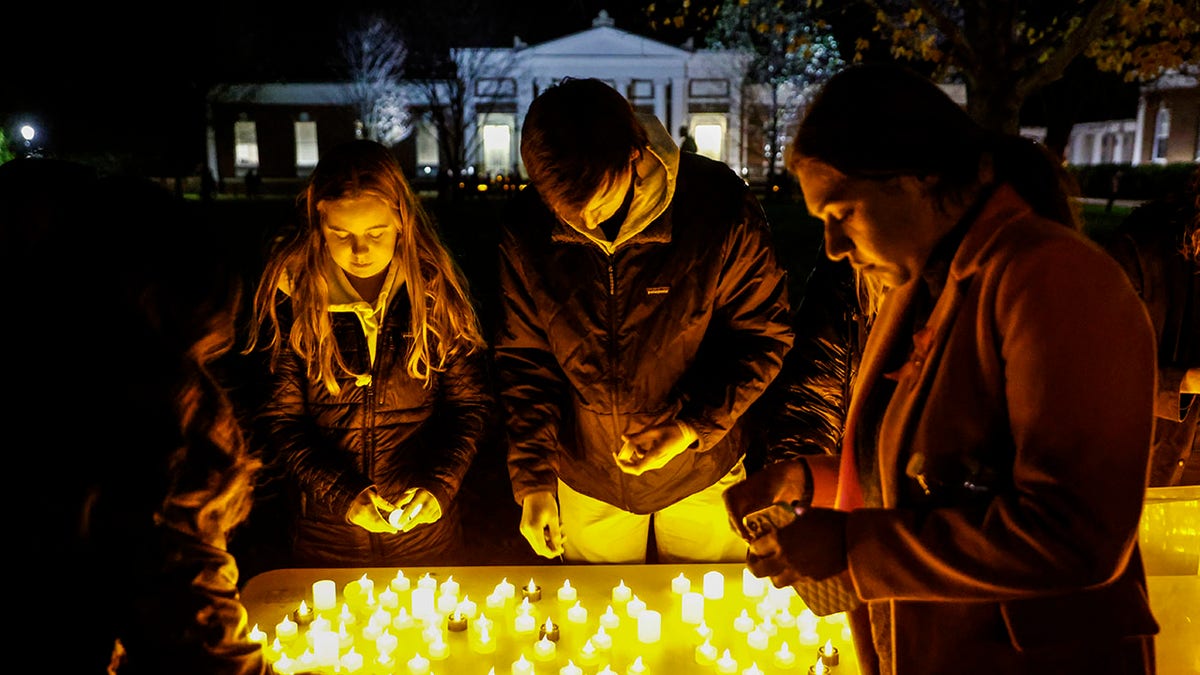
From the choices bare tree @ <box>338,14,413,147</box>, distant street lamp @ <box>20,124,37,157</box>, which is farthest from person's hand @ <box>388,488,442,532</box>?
bare tree @ <box>338,14,413,147</box>

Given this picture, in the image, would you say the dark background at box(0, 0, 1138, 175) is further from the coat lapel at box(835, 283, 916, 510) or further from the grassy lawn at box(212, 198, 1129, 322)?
the coat lapel at box(835, 283, 916, 510)

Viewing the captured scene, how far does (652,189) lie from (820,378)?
2.91ft

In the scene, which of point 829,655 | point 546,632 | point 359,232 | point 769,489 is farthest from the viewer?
point 359,232

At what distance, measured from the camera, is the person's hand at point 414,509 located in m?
2.99

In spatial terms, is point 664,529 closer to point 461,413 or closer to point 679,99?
point 461,413

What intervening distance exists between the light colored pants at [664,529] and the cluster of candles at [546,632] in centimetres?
54

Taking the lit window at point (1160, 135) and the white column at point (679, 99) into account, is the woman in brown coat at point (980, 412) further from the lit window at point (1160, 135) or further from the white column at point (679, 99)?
the white column at point (679, 99)

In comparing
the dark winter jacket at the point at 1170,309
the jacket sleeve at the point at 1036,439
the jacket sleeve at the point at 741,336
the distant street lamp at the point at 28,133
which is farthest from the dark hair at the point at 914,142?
the distant street lamp at the point at 28,133

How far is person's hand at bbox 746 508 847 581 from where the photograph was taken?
156 centimetres

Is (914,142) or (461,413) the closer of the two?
(914,142)

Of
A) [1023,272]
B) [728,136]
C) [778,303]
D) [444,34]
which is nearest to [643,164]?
[778,303]

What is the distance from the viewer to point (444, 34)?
1845 inches

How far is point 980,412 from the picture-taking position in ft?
4.88

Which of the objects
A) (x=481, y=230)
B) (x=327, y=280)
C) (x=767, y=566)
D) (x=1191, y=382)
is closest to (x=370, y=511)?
(x=327, y=280)
